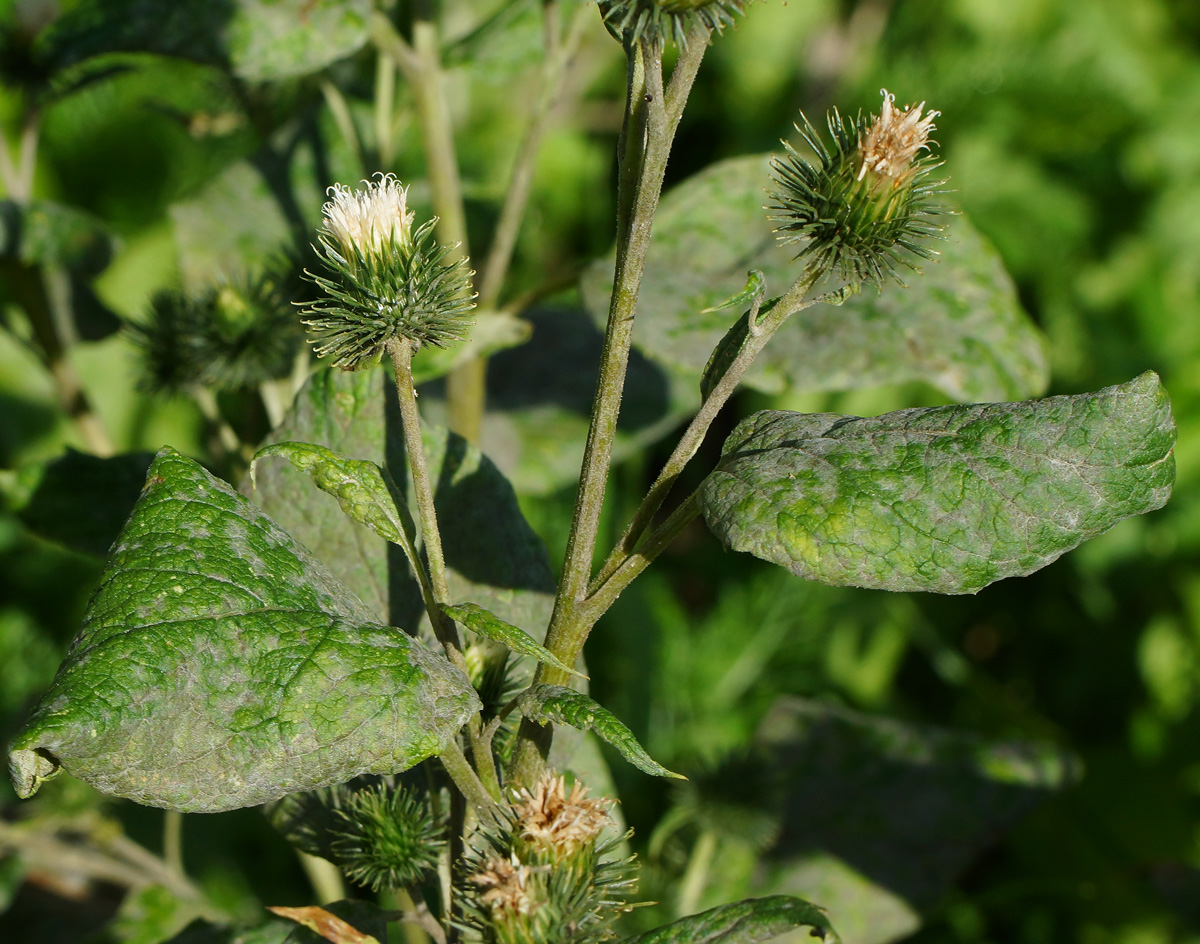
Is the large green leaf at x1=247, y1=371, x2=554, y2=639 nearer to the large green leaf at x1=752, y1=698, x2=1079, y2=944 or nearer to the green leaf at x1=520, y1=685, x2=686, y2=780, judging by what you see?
the green leaf at x1=520, y1=685, x2=686, y2=780

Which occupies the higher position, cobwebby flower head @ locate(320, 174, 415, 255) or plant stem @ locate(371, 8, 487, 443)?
plant stem @ locate(371, 8, 487, 443)

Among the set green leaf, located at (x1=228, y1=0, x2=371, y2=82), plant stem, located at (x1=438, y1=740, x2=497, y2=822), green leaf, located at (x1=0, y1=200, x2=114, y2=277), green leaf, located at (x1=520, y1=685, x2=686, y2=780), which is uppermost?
green leaf, located at (x1=228, y1=0, x2=371, y2=82)

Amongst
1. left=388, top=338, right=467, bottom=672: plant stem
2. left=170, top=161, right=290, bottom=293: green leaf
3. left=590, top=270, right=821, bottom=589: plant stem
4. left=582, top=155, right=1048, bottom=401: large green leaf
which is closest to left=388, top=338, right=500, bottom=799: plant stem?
left=388, top=338, right=467, bottom=672: plant stem

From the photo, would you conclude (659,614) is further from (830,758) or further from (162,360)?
(162,360)

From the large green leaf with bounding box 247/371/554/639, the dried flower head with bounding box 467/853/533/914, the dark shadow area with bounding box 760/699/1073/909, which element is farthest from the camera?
the dark shadow area with bounding box 760/699/1073/909

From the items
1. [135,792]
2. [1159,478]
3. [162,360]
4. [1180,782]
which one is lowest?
[1180,782]

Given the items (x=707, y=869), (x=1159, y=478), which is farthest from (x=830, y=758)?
(x=1159, y=478)
